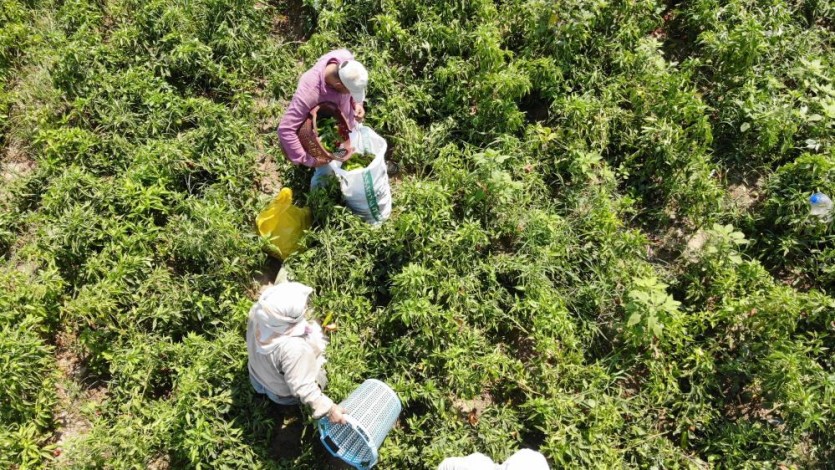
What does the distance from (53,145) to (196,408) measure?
8.93 ft

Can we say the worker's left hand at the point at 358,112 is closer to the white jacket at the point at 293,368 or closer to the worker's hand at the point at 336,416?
the white jacket at the point at 293,368

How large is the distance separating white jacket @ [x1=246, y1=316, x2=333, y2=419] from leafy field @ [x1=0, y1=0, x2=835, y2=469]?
1.35 ft

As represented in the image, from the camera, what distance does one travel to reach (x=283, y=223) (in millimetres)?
4613

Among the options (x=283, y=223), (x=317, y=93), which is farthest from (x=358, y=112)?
(x=283, y=223)

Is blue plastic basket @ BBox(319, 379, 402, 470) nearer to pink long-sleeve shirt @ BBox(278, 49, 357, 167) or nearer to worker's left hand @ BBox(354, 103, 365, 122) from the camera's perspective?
pink long-sleeve shirt @ BBox(278, 49, 357, 167)

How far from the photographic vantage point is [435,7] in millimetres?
5543

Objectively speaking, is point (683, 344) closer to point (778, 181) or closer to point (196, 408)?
point (778, 181)

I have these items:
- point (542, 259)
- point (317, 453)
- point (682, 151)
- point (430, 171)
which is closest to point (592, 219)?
point (542, 259)

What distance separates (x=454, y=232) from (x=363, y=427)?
167 cm

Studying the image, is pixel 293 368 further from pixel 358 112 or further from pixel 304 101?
pixel 358 112

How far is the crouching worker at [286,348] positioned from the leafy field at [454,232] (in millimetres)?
380

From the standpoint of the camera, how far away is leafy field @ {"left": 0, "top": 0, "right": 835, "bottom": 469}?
13.5 ft

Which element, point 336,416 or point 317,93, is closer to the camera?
point 336,416

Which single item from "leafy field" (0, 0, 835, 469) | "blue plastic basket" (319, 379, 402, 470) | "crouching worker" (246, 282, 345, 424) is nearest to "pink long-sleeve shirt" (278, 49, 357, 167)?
"leafy field" (0, 0, 835, 469)
